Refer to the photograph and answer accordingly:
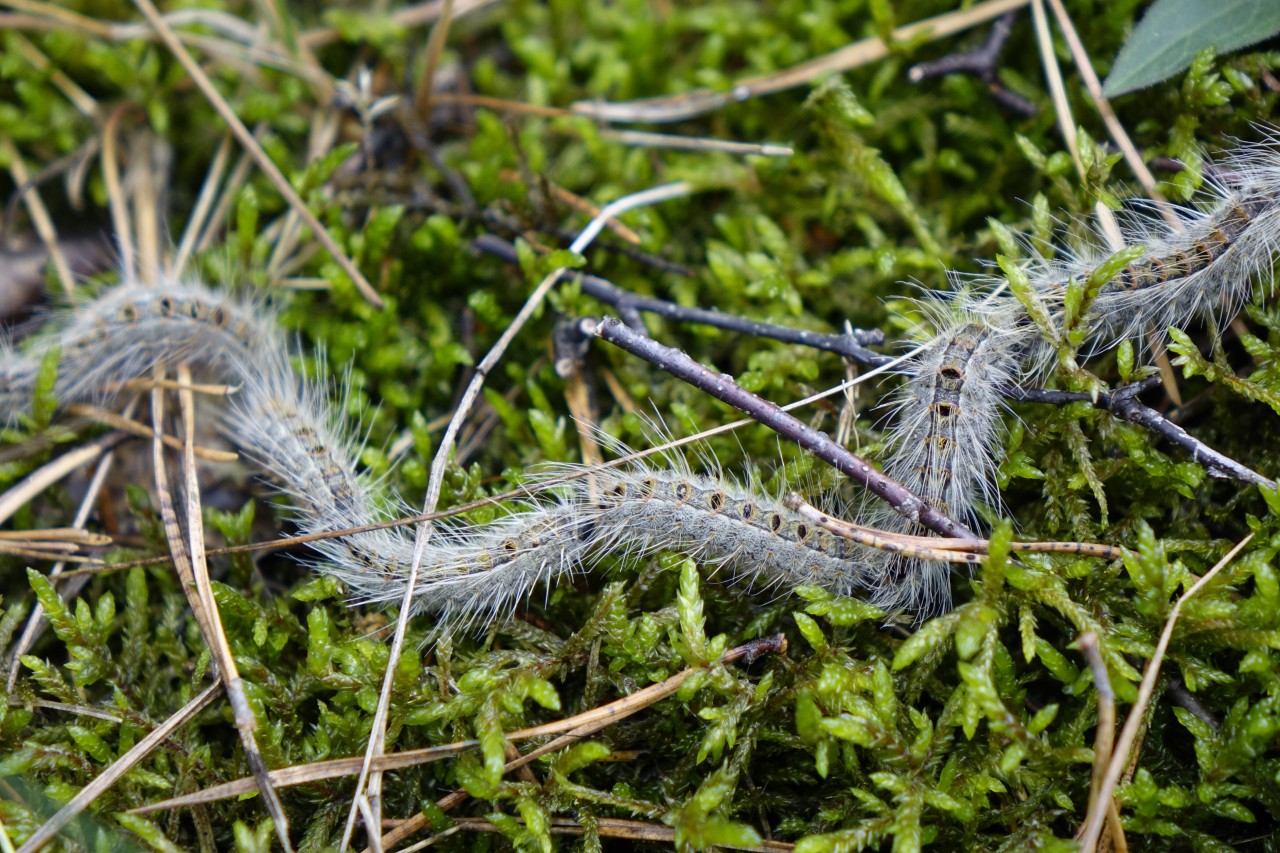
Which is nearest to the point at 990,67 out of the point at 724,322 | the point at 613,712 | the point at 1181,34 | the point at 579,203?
the point at 1181,34

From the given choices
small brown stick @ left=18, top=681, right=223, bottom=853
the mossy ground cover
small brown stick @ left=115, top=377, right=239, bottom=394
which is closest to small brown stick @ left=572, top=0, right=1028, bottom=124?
the mossy ground cover

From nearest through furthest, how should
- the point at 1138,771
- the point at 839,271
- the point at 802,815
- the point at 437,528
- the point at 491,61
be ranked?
the point at 1138,771, the point at 802,815, the point at 437,528, the point at 839,271, the point at 491,61

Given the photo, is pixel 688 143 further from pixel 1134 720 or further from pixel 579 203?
pixel 1134 720

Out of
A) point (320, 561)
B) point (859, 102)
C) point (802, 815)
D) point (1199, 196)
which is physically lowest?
point (802, 815)

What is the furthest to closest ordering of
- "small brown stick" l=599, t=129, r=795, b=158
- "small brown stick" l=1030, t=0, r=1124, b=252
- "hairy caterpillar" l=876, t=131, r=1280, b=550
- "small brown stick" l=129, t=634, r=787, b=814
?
"small brown stick" l=599, t=129, r=795, b=158
"small brown stick" l=1030, t=0, r=1124, b=252
"hairy caterpillar" l=876, t=131, r=1280, b=550
"small brown stick" l=129, t=634, r=787, b=814

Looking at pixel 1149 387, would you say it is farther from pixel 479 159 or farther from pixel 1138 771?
pixel 479 159

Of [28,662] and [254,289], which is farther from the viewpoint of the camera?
[254,289]

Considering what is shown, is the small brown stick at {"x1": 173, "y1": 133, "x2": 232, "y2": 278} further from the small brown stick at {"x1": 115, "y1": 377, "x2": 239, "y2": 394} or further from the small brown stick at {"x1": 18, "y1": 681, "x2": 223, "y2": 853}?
the small brown stick at {"x1": 18, "y1": 681, "x2": 223, "y2": 853}

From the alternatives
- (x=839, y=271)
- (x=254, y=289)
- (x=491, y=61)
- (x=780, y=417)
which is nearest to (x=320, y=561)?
(x=254, y=289)
